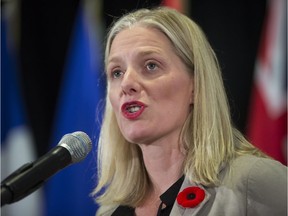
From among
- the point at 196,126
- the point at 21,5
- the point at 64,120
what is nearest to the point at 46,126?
the point at 64,120

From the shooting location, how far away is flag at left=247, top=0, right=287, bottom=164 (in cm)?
270

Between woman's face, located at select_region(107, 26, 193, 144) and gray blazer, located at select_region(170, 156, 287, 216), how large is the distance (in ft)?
0.74

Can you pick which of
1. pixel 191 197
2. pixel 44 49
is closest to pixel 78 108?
pixel 44 49

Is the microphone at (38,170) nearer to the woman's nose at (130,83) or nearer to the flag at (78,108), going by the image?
the woman's nose at (130,83)

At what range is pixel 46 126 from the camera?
321 cm

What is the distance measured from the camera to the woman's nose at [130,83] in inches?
61.4

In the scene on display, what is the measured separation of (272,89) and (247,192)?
140cm

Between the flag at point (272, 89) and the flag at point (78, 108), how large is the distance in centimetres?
90

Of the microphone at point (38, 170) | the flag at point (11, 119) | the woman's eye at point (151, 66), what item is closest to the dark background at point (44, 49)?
the flag at point (11, 119)

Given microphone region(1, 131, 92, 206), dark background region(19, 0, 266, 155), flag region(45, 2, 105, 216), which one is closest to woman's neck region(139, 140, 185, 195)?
microphone region(1, 131, 92, 206)

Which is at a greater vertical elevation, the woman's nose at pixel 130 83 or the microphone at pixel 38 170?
the microphone at pixel 38 170

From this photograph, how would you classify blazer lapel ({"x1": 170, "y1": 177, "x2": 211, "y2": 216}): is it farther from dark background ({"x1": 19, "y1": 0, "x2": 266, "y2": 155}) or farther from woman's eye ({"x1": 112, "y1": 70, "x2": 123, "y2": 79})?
dark background ({"x1": 19, "y1": 0, "x2": 266, "y2": 155})

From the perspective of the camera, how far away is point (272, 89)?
8.90 feet

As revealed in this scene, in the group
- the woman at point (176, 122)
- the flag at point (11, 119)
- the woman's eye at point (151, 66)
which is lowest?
the flag at point (11, 119)
